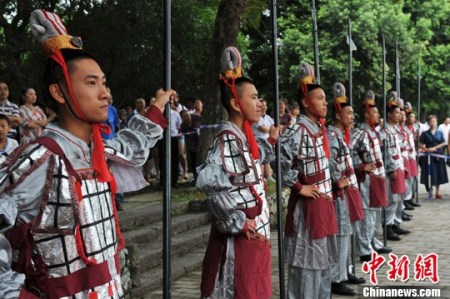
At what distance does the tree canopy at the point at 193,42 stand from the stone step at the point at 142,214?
2.02 meters

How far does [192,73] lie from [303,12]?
307 inches

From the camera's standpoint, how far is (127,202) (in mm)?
10602

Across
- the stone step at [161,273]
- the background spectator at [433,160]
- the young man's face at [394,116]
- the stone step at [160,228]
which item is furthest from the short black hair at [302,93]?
the background spectator at [433,160]

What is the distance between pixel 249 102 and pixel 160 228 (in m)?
4.14

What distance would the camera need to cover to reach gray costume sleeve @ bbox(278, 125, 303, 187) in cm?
605

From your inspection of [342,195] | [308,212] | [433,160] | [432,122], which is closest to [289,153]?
[308,212]

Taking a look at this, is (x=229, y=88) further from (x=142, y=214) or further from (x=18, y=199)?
(x=142, y=214)

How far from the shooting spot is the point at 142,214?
29.5 ft

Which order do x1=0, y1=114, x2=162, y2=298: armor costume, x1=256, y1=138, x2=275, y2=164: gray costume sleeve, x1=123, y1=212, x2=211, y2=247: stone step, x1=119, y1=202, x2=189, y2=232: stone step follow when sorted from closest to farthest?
x1=0, y1=114, x2=162, y2=298: armor costume < x1=256, y1=138, x2=275, y2=164: gray costume sleeve < x1=123, y1=212, x2=211, y2=247: stone step < x1=119, y1=202, x2=189, y2=232: stone step

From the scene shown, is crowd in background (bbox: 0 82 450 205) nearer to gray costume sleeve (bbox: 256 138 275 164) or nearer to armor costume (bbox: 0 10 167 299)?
gray costume sleeve (bbox: 256 138 275 164)

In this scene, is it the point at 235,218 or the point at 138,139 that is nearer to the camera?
the point at 138,139

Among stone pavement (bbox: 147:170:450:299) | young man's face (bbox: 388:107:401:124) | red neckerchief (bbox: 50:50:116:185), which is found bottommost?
stone pavement (bbox: 147:170:450:299)

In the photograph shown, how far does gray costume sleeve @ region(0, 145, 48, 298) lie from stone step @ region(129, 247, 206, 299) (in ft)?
13.2

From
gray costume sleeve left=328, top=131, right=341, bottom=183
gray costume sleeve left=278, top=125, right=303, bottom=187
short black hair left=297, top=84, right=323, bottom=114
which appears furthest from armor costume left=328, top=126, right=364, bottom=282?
gray costume sleeve left=278, top=125, right=303, bottom=187
